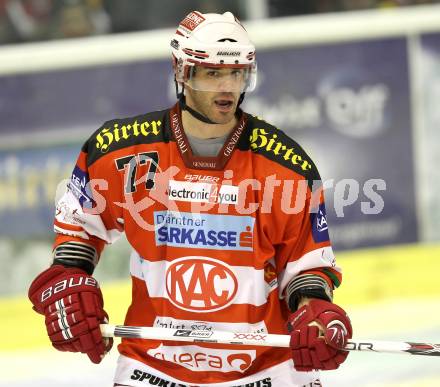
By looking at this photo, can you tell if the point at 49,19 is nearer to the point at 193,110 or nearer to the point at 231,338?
the point at 193,110

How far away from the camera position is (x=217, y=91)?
3811mm

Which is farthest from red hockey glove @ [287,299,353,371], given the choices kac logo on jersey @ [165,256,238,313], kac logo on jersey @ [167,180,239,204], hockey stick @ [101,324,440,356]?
kac logo on jersey @ [167,180,239,204]

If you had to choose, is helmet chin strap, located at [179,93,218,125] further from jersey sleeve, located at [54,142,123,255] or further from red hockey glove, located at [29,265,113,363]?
red hockey glove, located at [29,265,113,363]

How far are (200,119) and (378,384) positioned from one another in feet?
7.49

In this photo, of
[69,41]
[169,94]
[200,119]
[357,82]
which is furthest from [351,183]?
[200,119]

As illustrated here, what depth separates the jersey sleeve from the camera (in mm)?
3918

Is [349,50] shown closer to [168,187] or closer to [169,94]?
[169,94]

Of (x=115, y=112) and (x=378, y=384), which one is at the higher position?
(x=115, y=112)

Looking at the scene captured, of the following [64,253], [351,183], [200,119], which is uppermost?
[351,183]

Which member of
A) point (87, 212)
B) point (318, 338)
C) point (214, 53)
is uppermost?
point (214, 53)

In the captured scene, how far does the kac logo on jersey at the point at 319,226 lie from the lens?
3.83 meters

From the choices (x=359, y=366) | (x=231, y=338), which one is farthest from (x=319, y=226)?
(x=359, y=366)

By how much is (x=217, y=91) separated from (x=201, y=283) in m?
0.62

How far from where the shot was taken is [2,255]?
7.17m
